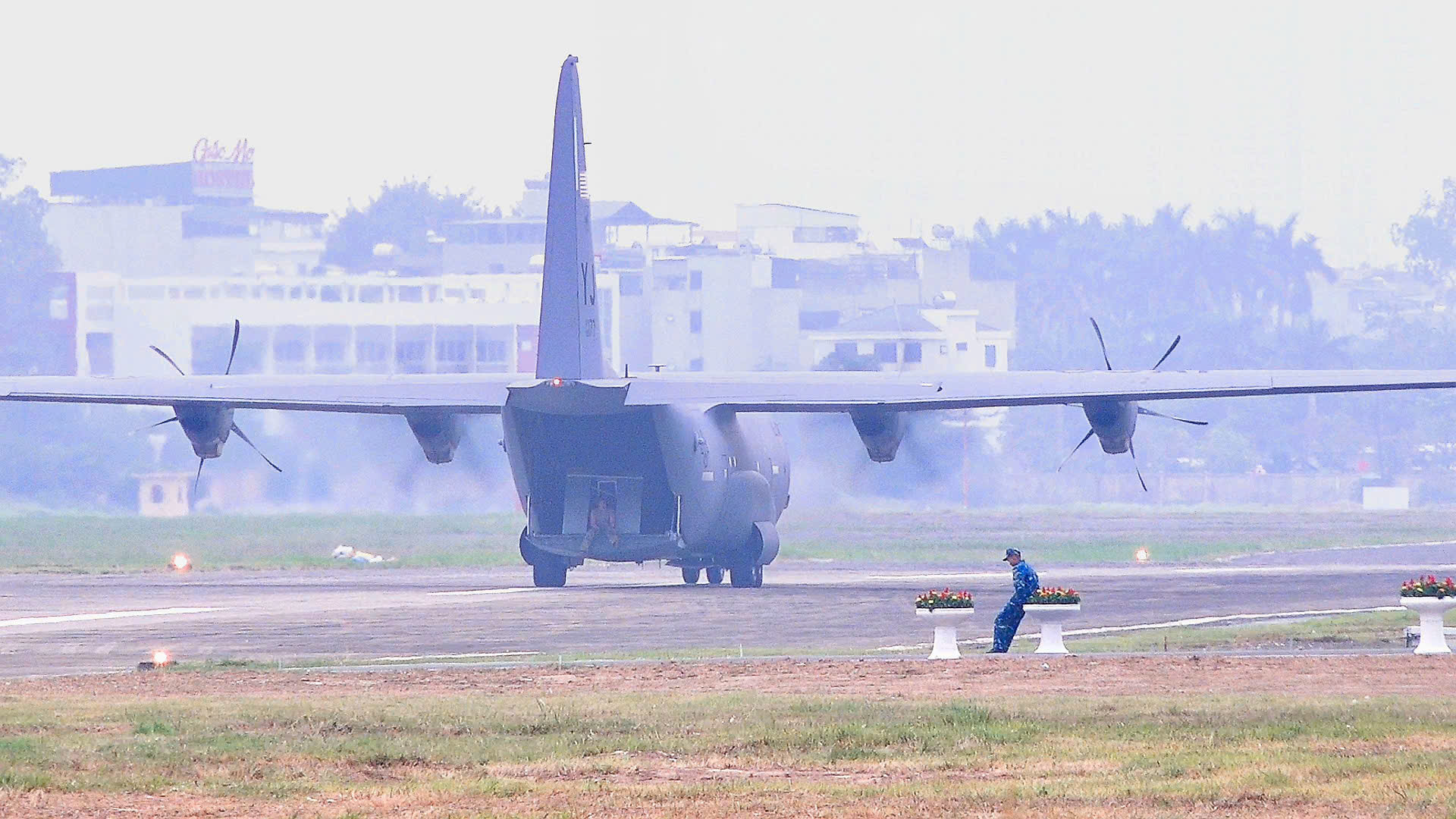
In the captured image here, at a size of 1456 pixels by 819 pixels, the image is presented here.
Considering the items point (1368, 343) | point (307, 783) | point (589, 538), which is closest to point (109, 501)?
point (589, 538)

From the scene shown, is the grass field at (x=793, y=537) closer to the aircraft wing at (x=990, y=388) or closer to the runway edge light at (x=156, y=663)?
the aircraft wing at (x=990, y=388)

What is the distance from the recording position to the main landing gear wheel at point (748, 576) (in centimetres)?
4762

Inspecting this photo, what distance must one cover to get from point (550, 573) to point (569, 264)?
680 centimetres

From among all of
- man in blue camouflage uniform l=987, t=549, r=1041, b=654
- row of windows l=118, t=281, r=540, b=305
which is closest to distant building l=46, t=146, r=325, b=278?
row of windows l=118, t=281, r=540, b=305

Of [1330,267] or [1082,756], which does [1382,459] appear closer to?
[1330,267]

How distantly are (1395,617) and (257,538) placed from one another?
1628 inches

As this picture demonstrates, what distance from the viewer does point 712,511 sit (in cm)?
4544

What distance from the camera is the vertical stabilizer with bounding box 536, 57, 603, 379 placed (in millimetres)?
42688

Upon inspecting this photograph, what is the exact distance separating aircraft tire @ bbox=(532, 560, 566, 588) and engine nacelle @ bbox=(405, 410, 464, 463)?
2.87 metres

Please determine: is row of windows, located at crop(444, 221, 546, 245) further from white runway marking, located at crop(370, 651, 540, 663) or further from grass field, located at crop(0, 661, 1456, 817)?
grass field, located at crop(0, 661, 1456, 817)

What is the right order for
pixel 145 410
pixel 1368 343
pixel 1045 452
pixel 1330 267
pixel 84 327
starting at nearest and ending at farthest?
pixel 145 410, pixel 84 327, pixel 1045 452, pixel 1368 343, pixel 1330 267

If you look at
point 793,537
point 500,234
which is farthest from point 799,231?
point 793,537

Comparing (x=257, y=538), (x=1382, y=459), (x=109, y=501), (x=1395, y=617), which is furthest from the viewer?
(x=1382, y=459)

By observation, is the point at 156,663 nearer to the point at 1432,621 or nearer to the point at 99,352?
the point at 1432,621
